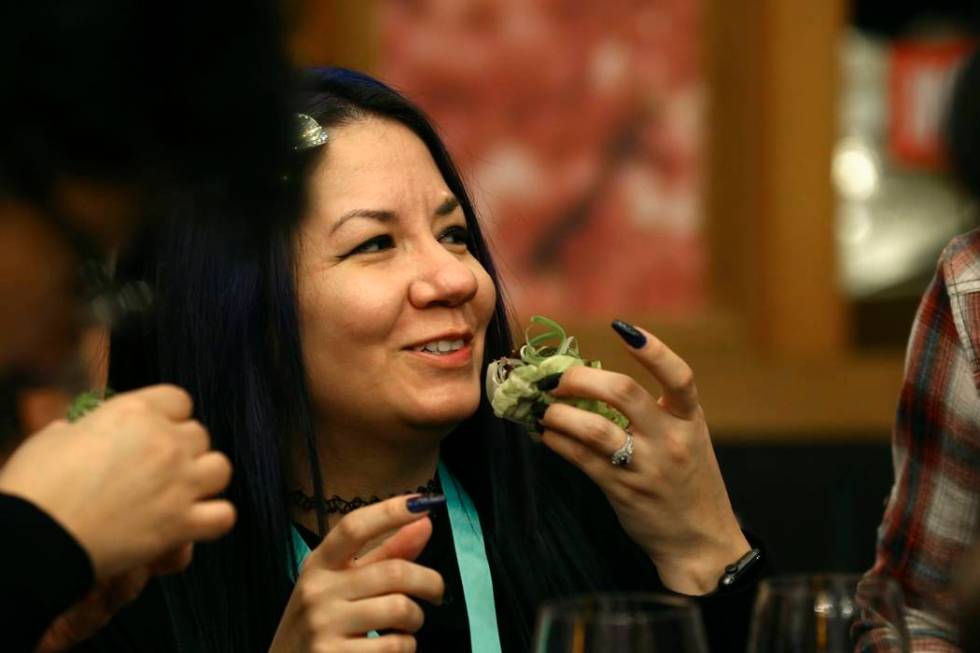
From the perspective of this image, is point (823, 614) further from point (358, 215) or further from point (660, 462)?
point (358, 215)

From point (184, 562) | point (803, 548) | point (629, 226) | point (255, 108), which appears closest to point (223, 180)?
point (255, 108)

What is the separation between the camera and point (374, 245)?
2105 mm

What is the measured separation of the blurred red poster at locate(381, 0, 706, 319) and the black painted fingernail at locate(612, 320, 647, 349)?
7.81 ft

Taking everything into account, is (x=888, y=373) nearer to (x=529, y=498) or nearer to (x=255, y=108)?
(x=529, y=498)

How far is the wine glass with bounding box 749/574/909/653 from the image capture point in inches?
48.6

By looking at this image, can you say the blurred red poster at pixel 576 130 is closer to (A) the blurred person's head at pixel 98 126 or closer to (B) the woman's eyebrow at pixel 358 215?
(B) the woman's eyebrow at pixel 358 215

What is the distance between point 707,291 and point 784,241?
0.96ft

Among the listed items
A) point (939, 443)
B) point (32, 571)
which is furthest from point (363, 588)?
point (939, 443)

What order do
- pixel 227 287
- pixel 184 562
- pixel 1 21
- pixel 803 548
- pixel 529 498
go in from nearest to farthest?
pixel 1 21 < pixel 184 562 < pixel 227 287 < pixel 529 498 < pixel 803 548

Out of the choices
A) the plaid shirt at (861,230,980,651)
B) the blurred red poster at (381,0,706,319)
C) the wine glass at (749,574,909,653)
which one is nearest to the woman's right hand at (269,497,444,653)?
the wine glass at (749,574,909,653)

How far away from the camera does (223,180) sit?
48.7 inches

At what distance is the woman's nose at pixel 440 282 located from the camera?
2.04 metres

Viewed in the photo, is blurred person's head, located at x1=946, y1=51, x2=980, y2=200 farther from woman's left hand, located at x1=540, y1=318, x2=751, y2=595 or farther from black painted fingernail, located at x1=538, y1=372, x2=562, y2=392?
black painted fingernail, located at x1=538, y1=372, x2=562, y2=392

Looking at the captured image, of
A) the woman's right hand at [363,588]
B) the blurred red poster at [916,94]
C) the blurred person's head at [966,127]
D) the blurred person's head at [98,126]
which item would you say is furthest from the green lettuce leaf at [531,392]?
the blurred red poster at [916,94]
